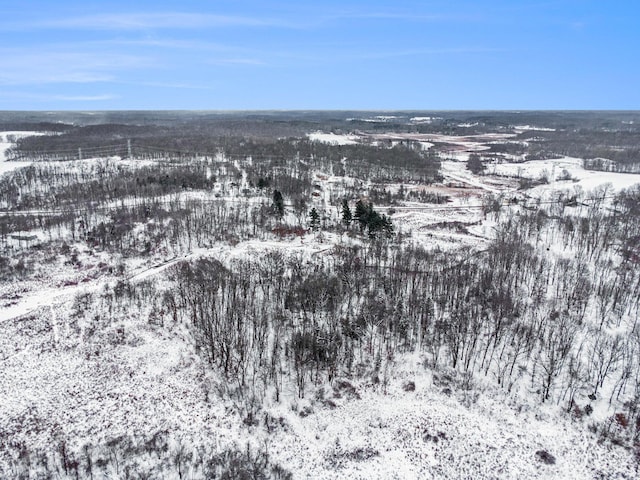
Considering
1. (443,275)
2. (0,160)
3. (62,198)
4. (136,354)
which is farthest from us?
(0,160)

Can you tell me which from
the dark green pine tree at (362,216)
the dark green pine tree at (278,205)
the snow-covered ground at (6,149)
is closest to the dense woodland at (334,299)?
the dark green pine tree at (362,216)

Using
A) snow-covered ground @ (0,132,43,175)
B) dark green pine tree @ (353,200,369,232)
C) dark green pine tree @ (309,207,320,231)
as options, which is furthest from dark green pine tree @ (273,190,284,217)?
snow-covered ground @ (0,132,43,175)

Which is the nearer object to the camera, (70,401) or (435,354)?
(70,401)

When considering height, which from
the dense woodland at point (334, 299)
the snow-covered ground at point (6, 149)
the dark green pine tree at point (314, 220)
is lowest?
the dense woodland at point (334, 299)

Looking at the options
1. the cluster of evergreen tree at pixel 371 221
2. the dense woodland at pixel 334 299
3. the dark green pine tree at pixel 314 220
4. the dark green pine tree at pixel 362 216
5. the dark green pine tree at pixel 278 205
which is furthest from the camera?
the dark green pine tree at pixel 278 205

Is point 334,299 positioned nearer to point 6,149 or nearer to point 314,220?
point 314,220

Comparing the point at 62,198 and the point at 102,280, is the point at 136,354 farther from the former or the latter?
the point at 62,198

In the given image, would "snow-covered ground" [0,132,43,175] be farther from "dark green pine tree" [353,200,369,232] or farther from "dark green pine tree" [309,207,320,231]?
"dark green pine tree" [353,200,369,232]

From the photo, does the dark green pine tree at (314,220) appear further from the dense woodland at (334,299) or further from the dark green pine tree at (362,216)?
the dark green pine tree at (362,216)

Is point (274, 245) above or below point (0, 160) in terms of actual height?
below

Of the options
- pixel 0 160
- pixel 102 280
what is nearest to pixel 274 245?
pixel 102 280

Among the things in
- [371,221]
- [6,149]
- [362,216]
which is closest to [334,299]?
[371,221]
